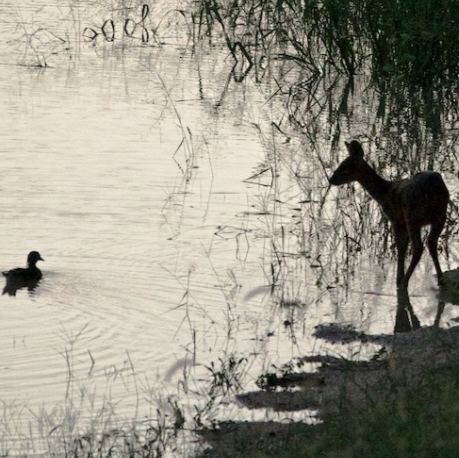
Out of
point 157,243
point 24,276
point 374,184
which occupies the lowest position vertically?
point 24,276

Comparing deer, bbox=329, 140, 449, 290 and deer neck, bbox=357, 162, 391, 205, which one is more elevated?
deer neck, bbox=357, 162, 391, 205

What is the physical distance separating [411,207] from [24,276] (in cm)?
285

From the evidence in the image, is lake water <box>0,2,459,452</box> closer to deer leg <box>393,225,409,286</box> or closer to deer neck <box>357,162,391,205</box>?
deer leg <box>393,225,409,286</box>

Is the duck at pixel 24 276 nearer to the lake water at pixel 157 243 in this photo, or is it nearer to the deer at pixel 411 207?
the lake water at pixel 157 243

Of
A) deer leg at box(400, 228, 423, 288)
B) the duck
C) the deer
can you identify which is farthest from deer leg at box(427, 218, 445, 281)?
the duck

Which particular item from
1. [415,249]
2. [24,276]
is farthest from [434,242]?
[24,276]

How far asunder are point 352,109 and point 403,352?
25.9ft

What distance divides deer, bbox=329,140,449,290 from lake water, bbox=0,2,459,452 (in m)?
0.29

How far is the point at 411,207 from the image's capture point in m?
9.84

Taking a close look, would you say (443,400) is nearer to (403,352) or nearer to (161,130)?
(403,352)

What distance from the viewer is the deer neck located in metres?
10.5

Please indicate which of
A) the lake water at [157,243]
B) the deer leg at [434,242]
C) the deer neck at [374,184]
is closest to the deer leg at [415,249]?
the deer leg at [434,242]

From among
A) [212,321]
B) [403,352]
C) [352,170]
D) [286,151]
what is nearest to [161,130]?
[286,151]

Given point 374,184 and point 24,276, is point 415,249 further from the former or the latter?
point 24,276
